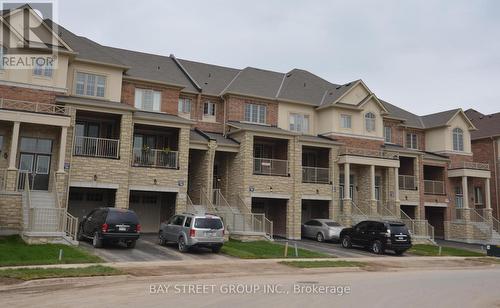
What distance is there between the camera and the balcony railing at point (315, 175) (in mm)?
32125

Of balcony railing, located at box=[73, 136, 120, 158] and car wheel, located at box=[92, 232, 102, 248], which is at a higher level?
balcony railing, located at box=[73, 136, 120, 158]

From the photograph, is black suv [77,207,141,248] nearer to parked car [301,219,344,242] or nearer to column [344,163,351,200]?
parked car [301,219,344,242]

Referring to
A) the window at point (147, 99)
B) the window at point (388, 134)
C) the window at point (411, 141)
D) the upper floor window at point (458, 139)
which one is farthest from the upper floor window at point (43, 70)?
the upper floor window at point (458, 139)

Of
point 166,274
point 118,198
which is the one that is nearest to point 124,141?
point 118,198

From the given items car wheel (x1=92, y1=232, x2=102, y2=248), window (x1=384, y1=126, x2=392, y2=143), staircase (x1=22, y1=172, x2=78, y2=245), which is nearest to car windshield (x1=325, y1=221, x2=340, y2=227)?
window (x1=384, y1=126, x2=392, y2=143)

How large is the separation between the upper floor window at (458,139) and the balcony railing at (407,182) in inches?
250

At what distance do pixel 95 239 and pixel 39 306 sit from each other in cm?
1100

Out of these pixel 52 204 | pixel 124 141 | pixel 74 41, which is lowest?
pixel 52 204

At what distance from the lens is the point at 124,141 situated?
1000 inches

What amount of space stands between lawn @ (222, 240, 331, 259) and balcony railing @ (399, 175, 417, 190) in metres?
15.9

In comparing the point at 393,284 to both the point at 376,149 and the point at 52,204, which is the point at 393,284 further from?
the point at 376,149

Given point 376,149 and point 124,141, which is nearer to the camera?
point 124,141

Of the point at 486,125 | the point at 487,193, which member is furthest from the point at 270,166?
the point at 486,125

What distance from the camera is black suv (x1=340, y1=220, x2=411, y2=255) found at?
24.9 metres
